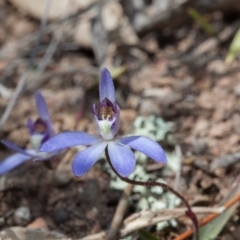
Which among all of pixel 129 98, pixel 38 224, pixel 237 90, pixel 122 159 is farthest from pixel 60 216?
pixel 237 90

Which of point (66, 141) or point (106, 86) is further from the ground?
point (106, 86)

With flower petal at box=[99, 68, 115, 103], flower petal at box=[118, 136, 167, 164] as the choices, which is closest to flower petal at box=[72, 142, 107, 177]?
flower petal at box=[118, 136, 167, 164]

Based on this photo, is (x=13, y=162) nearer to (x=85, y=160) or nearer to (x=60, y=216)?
(x=60, y=216)

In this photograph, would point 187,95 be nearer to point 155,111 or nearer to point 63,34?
point 155,111

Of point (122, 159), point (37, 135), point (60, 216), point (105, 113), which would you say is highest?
point (37, 135)

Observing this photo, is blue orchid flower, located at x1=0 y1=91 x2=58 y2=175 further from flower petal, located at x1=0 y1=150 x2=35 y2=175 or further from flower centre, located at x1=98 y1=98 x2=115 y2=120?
flower centre, located at x1=98 y1=98 x2=115 y2=120

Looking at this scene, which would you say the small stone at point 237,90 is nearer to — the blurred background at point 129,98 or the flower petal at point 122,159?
the blurred background at point 129,98
